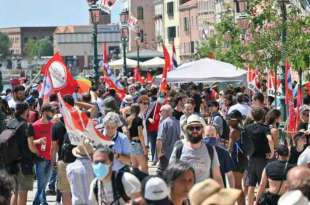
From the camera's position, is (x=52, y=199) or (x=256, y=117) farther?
(x=52, y=199)

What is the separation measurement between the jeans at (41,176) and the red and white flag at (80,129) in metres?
2.89

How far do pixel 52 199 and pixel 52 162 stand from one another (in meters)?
2.04

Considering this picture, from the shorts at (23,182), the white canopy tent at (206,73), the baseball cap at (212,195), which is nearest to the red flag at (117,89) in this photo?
the white canopy tent at (206,73)

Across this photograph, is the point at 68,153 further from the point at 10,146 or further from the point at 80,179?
the point at 80,179

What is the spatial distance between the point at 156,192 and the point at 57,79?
1284 centimetres

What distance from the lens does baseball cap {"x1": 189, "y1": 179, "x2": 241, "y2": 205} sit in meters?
6.85

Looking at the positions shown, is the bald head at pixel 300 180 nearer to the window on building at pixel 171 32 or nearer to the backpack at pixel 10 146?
the backpack at pixel 10 146

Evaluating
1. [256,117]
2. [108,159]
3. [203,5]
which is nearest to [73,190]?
[108,159]

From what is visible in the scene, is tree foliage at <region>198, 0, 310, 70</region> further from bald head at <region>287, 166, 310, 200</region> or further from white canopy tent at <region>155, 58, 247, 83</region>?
bald head at <region>287, 166, 310, 200</region>

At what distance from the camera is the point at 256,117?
619 inches

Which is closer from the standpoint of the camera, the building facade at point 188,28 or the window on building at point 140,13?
the building facade at point 188,28

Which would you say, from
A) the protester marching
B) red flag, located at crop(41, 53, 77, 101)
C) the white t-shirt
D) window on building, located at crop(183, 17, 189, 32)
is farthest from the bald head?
window on building, located at crop(183, 17, 189, 32)

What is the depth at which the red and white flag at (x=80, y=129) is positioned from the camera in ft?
42.5

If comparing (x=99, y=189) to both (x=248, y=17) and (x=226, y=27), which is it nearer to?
(x=248, y=17)
